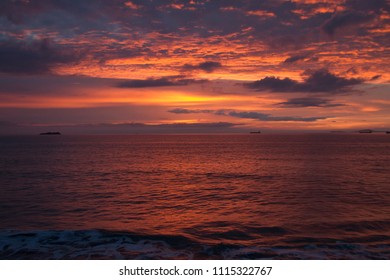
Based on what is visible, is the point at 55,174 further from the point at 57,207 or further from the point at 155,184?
the point at 57,207

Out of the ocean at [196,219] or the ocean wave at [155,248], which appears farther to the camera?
the ocean at [196,219]

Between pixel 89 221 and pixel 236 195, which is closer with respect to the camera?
pixel 89 221

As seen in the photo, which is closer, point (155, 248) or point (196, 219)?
point (155, 248)

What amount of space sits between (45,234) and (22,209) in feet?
24.6

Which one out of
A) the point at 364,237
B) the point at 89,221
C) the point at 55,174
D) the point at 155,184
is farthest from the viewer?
the point at 55,174

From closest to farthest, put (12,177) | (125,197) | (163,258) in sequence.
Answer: (163,258) → (125,197) → (12,177)

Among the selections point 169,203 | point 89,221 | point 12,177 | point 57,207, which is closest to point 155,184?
point 169,203

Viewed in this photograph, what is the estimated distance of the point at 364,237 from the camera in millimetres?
15828

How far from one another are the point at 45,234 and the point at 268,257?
36.0 feet

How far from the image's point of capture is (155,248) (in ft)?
47.3

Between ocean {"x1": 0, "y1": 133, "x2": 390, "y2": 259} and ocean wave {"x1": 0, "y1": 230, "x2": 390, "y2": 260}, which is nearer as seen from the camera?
ocean wave {"x1": 0, "y1": 230, "x2": 390, "y2": 260}

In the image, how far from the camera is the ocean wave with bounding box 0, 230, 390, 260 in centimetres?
1338

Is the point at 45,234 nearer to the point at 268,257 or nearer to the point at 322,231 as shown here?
the point at 268,257

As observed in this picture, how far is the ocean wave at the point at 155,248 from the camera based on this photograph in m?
13.4
